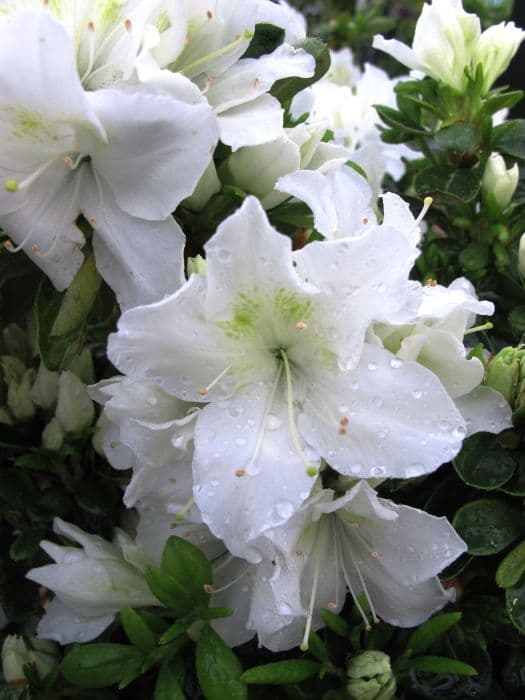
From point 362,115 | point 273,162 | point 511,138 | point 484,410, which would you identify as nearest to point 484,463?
point 484,410

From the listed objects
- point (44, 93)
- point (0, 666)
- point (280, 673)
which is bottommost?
point (0, 666)

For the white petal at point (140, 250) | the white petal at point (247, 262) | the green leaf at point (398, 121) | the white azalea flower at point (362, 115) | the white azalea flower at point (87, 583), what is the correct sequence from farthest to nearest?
the white azalea flower at point (362, 115)
the green leaf at point (398, 121)
the white azalea flower at point (87, 583)
the white petal at point (140, 250)
the white petal at point (247, 262)

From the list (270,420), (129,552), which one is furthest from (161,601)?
(270,420)

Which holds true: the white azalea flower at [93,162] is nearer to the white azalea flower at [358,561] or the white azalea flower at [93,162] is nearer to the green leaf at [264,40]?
the green leaf at [264,40]

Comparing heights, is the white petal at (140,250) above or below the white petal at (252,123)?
below

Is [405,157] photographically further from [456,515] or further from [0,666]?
[0,666]

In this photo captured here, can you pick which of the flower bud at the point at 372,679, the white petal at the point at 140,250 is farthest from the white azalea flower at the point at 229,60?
the flower bud at the point at 372,679
